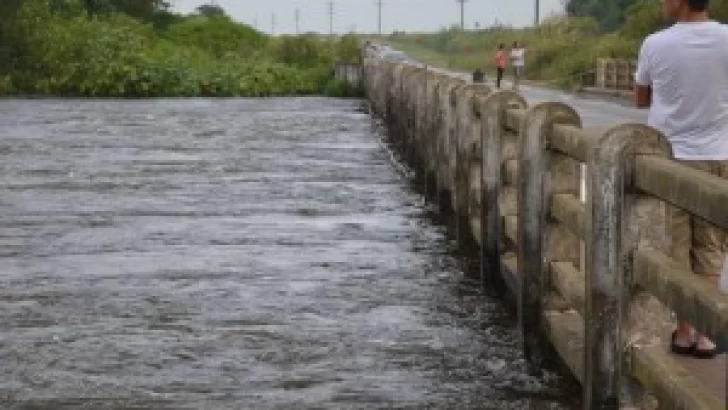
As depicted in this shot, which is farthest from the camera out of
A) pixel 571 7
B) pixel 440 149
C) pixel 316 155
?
pixel 571 7

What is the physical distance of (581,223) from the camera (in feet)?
26.7

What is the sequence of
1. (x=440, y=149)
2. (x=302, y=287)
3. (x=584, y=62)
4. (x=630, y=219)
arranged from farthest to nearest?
1. (x=584, y=62)
2. (x=440, y=149)
3. (x=302, y=287)
4. (x=630, y=219)

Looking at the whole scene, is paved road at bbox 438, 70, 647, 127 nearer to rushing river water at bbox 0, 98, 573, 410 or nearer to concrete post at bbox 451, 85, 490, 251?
rushing river water at bbox 0, 98, 573, 410

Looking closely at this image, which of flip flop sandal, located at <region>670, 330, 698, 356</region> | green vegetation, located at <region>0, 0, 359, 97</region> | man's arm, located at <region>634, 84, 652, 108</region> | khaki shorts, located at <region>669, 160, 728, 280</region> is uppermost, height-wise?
man's arm, located at <region>634, 84, 652, 108</region>

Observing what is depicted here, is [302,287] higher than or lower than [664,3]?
lower

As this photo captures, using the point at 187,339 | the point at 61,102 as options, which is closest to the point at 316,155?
the point at 187,339

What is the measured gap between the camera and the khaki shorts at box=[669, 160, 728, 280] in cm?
734

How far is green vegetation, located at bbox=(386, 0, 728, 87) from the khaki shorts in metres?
39.2

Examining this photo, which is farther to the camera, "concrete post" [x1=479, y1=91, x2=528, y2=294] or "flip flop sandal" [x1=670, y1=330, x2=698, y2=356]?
"concrete post" [x1=479, y1=91, x2=528, y2=294]

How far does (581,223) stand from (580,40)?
66.4 meters

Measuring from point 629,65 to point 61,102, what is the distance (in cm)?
2071

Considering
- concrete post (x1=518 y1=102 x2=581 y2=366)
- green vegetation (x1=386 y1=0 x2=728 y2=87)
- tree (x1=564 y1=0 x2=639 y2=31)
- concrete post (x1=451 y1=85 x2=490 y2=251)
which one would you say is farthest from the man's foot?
tree (x1=564 y1=0 x2=639 y2=31)

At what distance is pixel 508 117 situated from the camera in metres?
11.3

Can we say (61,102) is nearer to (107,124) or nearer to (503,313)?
(107,124)
